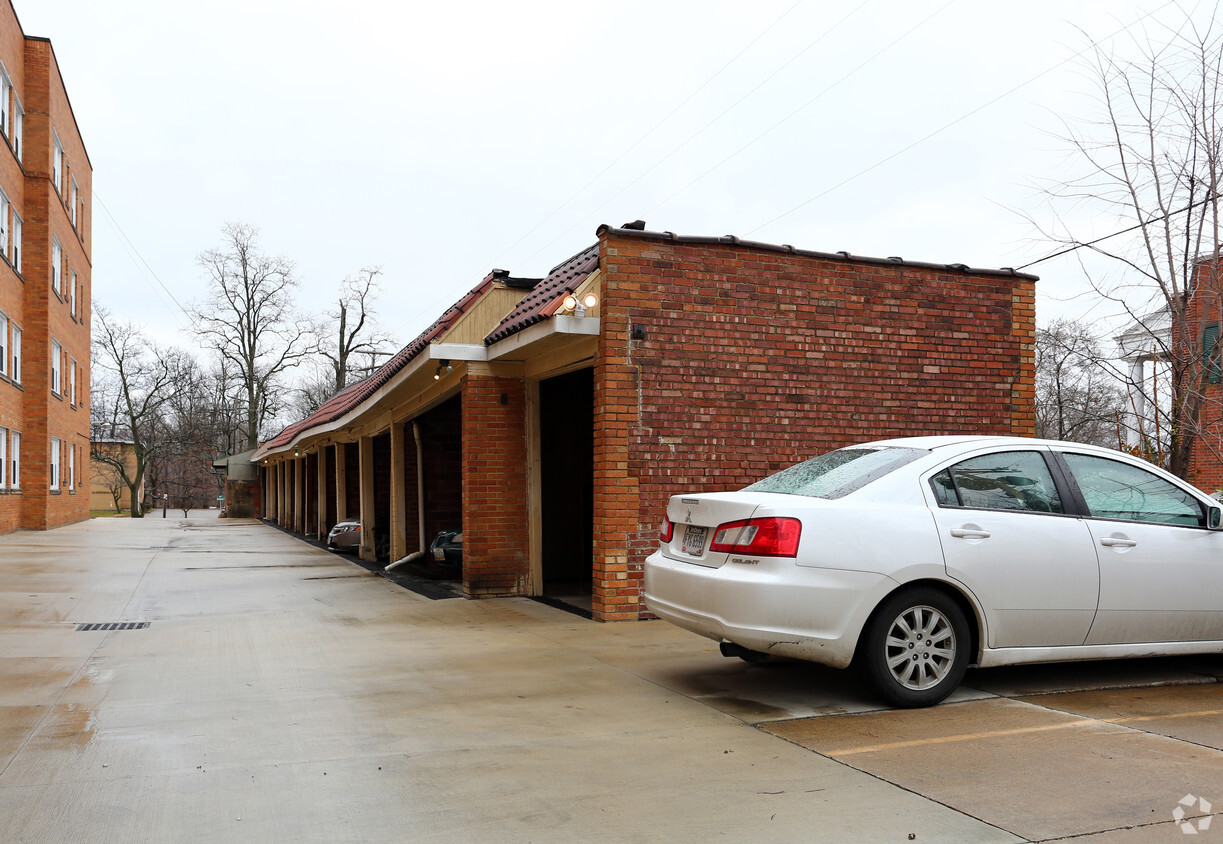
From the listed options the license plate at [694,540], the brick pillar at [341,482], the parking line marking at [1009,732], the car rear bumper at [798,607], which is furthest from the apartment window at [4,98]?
the parking line marking at [1009,732]

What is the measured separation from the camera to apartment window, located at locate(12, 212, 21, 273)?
22.6 metres

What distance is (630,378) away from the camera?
861 cm

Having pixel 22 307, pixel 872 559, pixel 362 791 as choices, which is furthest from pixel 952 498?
pixel 22 307

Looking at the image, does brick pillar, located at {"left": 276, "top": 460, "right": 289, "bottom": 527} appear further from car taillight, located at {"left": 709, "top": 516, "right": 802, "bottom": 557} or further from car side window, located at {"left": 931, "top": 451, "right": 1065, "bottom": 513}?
car side window, located at {"left": 931, "top": 451, "right": 1065, "bottom": 513}

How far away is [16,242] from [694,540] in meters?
23.3

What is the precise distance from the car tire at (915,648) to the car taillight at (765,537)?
0.64 m

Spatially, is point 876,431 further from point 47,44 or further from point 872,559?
point 47,44

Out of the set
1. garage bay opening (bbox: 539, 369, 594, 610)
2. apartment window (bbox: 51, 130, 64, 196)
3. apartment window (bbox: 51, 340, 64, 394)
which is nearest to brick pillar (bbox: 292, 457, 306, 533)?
apartment window (bbox: 51, 340, 64, 394)

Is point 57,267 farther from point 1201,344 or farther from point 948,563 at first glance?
point 948,563

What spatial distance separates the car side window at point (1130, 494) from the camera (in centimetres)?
583

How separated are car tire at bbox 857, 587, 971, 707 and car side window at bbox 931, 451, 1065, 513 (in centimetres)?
62

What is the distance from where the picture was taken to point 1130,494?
19.4ft

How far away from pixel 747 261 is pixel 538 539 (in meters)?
4.00

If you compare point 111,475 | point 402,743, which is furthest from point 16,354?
point 111,475
